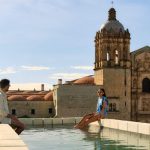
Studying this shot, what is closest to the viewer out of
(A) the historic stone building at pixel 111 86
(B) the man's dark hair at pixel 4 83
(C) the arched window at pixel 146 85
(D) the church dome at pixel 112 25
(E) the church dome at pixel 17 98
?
(B) the man's dark hair at pixel 4 83

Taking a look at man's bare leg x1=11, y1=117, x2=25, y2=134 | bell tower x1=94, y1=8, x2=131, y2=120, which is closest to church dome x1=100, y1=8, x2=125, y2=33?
bell tower x1=94, y1=8, x2=131, y2=120

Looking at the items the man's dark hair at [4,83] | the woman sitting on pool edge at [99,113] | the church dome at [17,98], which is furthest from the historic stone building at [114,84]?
the man's dark hair at [4,83]

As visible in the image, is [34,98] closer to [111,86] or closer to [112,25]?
[111,86]

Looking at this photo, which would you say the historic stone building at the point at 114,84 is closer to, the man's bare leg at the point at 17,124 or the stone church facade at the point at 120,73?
the stone church facade at the point at 120,73

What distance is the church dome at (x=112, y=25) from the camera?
1799 inches

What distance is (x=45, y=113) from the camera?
48.6m

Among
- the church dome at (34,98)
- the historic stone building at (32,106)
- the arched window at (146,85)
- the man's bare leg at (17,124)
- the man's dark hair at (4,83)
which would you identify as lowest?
the historic stone building at (32,106)

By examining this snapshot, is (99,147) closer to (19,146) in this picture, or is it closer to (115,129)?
(19,146)

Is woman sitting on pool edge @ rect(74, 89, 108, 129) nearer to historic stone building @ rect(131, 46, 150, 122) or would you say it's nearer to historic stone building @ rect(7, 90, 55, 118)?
historic stone building @ rect(131, 46, 150, 122)

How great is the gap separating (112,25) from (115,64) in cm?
392

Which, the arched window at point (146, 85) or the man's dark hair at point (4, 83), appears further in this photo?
the arched window at point (146, 85)

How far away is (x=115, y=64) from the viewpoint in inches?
1790

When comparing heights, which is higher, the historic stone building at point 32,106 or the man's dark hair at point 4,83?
the man's dark hair at point 4,83

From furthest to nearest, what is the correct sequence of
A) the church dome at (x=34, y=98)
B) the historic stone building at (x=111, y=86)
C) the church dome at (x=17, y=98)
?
the church dome at (x=34, y=98)
the church dome at (x=17, y=98)
the historic stone building at (x=111, y=86)
